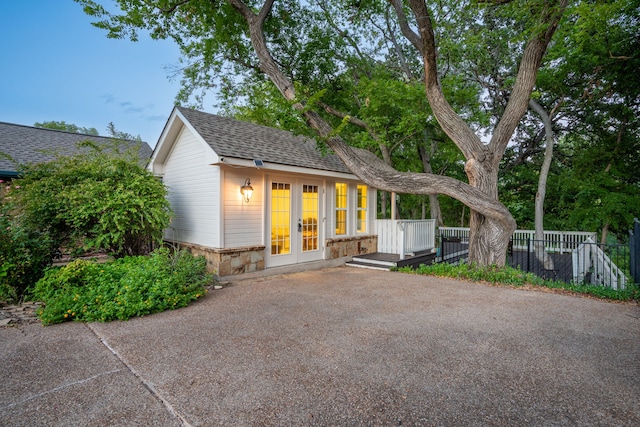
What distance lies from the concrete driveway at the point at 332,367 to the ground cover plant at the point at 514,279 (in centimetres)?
71

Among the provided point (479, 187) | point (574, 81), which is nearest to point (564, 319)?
point (479, 187)

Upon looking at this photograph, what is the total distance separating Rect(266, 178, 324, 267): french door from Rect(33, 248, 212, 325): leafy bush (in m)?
2.36

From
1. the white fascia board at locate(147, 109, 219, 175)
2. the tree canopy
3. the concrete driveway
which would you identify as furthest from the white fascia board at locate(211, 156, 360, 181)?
the concrete driveway

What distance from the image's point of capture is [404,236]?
8.38 meters

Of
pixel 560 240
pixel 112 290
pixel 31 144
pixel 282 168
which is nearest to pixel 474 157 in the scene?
pixel 282 168

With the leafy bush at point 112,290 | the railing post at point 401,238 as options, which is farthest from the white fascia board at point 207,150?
the railing post at point 401,238

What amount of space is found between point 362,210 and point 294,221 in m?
2.70

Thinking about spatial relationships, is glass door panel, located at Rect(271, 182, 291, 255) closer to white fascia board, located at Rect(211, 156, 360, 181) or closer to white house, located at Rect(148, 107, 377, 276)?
white house, located at Rect(148, 107, 377, 276)

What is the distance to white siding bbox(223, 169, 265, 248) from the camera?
20.7 ft

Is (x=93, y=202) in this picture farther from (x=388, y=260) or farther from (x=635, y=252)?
(x=635, y=252)

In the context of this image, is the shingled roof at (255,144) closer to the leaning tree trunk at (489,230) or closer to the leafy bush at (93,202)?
the leafy bush at (93,202)

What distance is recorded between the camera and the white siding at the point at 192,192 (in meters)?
6.38

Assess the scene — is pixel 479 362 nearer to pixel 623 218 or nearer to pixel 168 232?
pixel 168 232

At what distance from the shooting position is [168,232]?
812 cm
